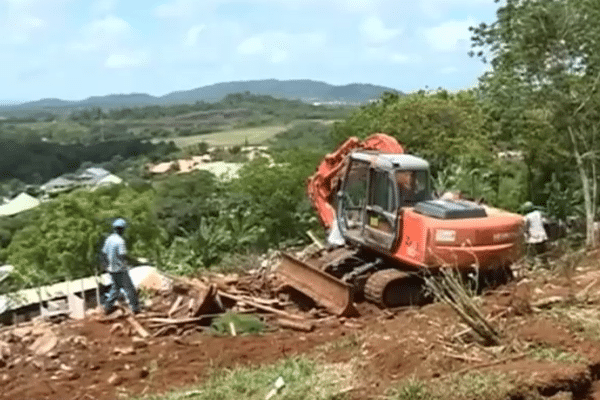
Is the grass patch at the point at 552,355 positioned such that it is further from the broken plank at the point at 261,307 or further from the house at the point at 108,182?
the house at the point at 108,182

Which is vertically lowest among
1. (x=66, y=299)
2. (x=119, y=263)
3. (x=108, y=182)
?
(x=108, y=182)

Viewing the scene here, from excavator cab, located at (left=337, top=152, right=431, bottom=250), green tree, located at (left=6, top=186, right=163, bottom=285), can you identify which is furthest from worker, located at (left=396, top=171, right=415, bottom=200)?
green tree, located at (left=6, top=186, right=163, bottom=285)

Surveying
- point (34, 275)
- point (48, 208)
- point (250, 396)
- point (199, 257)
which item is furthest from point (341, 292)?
point (48, 208)

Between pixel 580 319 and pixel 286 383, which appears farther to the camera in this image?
pixel 580 319

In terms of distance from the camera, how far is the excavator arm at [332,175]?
15.8 meters

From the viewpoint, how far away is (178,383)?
1012cm

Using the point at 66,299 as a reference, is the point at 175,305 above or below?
above

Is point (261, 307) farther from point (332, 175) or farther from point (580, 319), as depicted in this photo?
point (580, 319)

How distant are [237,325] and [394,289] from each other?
2.35 meters

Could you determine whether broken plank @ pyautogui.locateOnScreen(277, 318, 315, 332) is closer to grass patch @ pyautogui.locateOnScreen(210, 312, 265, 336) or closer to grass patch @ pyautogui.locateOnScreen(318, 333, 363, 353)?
grass patch @ pyautogui.locateOnScreen(210, 312, 265, 336)

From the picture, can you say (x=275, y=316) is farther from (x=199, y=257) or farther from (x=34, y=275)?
(x=34, y=275)

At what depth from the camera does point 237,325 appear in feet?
41.1

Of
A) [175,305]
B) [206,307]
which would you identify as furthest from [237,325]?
[175,305]

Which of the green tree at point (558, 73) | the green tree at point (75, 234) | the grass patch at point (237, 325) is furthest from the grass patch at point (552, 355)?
the green tree at point (75, 234)
